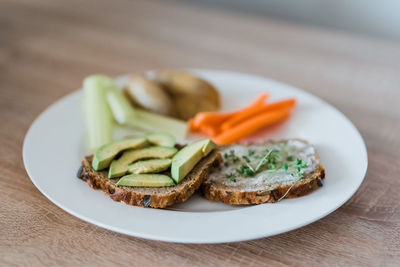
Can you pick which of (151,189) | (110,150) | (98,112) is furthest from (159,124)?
(151,189)

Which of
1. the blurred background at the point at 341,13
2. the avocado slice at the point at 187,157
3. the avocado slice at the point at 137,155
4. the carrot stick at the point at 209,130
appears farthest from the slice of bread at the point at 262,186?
the blurred background at the point at 341,13

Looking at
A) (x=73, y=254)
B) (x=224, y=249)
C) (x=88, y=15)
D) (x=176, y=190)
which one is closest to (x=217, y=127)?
(x=176, y=190)

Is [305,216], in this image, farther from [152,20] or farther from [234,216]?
[152,20]

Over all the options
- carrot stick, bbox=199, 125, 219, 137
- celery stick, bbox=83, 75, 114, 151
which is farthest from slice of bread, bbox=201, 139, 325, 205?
celery stick, bbox=83, 75, 114, 151

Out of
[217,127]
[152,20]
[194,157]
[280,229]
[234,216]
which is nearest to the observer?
[280,229]

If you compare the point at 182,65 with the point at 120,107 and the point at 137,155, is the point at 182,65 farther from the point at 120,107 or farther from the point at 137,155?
the point at 137,155

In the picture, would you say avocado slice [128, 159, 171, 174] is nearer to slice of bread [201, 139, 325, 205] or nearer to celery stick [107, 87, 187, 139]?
slice of bread [201, 139, 325, 205]
